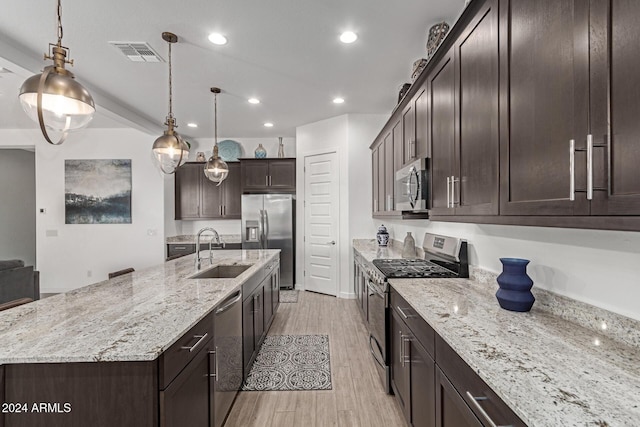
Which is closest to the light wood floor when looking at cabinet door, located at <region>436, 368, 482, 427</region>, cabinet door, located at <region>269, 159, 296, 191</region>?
cabinet door, located at <region>436, 368, 482, 427</region>

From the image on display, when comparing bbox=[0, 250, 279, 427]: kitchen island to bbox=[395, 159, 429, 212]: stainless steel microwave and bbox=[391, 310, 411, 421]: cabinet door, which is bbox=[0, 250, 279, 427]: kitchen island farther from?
bbox=[395, 159, 429, 212]: stainless steel microwave

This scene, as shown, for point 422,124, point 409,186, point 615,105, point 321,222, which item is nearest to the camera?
point 615,105

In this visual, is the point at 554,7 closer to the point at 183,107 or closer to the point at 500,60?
the point at 500,60

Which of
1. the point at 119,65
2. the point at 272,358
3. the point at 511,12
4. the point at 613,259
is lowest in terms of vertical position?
the point at 272,358

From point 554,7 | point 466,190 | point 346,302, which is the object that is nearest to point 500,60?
point 554,7

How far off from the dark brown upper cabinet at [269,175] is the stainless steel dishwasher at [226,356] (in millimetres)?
3754

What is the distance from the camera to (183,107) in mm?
4414

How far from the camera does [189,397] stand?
4.50 ft

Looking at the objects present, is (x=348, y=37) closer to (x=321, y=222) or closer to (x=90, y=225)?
(x=321, y=222)

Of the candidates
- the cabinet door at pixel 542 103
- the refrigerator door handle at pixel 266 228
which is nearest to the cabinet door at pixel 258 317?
the cabinet door at pixel 542 103

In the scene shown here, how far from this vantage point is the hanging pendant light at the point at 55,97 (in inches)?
58.6

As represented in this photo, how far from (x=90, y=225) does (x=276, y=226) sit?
11.3 ft

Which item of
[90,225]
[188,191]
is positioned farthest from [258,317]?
[90,225]

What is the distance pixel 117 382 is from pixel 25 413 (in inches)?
13.1
